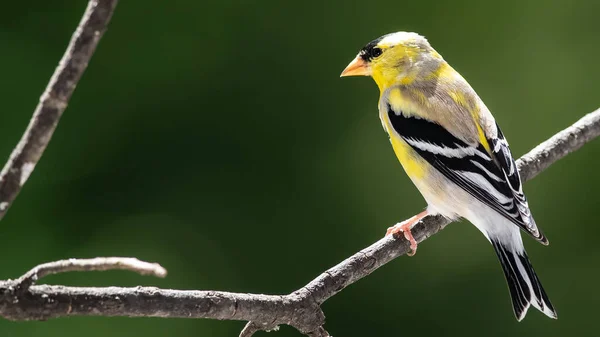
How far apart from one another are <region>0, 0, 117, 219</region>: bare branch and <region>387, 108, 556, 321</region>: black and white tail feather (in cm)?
133

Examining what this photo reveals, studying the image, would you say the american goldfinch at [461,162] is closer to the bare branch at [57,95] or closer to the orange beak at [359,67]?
the orange beak at [359,67]

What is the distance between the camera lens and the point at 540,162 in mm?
2068

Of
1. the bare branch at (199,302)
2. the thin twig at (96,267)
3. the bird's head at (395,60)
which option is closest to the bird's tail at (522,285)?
the bare branch at (199,302)

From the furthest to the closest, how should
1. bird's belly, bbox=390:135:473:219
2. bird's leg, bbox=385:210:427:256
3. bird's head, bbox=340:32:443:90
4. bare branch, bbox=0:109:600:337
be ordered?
bird's head, bbox=340:32:443:90, bird's belly, bbox=390:135:473:219, bird's leg, bbox=385:210:427:256, bare branch, bbox=0:109:600:337

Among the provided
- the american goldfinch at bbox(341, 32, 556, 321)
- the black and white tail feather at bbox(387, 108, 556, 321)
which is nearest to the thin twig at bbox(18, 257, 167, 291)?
the american goldfinch at bbox(341, 32, 556, 321)

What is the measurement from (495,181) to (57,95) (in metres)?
1.39

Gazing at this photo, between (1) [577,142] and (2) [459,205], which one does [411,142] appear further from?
(1) [577,142]

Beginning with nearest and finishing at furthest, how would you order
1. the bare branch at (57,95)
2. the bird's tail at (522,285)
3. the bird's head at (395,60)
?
the bare branch at (57,95) → the bird's tail at (522,285) → the bird's head at (395,60)

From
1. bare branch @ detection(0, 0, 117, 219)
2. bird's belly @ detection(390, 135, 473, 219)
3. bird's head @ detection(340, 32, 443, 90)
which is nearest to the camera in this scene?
bare branch @ detection(0, 0, 117, 219)

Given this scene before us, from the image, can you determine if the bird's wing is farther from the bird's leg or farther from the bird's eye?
the bird's eye

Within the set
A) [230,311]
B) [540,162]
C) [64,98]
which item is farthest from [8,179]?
[540,162]

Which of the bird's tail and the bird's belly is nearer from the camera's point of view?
the bird's tail

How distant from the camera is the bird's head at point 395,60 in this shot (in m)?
2.19

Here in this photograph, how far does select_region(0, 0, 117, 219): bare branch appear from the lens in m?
0.77
